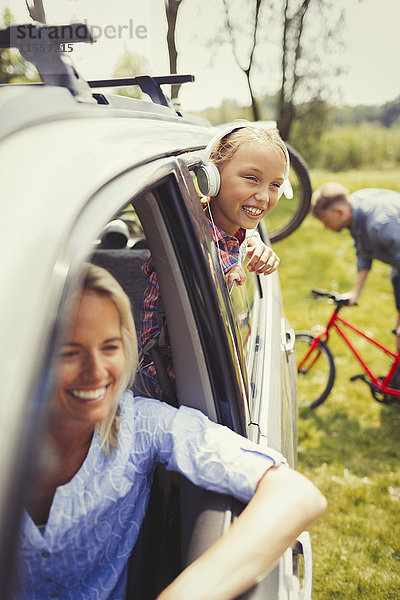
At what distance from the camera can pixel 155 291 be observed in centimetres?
144

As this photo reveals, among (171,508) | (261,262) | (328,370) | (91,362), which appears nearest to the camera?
(91,362)

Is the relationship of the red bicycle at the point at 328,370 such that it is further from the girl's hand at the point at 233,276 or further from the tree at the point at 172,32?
the girl's hand at the point at 233,276

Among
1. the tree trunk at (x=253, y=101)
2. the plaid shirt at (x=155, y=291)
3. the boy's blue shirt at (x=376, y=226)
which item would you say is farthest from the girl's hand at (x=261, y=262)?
the tree trunk at (x=253, y=101)

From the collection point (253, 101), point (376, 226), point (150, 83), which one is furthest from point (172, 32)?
point (253, 101)

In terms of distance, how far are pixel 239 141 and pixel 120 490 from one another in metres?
1.15

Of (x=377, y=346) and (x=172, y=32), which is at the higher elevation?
(x=172, y=32)

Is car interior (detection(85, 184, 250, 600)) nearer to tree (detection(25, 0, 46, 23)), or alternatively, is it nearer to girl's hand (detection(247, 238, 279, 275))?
girl's hand (detection(247, 238, 279, 275))

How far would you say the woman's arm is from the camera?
856 millimetres

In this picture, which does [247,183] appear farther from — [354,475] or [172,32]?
[354,475]

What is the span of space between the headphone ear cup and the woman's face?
2.00 feet

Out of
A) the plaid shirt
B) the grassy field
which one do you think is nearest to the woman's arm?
the plaid shirt

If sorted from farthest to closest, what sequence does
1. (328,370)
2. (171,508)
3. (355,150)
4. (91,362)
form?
1. (355,150)
2. (328,370)
3. (171,508)
4. (91,362)

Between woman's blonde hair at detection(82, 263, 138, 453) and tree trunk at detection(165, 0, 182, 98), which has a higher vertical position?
tree trunk at detection(165, 0, 182, 98)

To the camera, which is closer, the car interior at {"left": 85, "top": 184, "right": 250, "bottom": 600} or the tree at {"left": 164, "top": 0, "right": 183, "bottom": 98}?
the car interior at {"left": 85, "top": 184, "right": 250, "bottom": 600}
